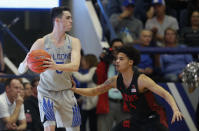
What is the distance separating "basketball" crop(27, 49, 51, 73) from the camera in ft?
19.5

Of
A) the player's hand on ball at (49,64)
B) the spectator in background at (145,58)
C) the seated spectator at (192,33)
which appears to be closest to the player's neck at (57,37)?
the player's hand on ball at (49,64)

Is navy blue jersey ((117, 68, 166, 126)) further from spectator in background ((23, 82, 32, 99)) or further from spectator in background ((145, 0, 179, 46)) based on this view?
spectator in background ((145, 0, 179, 46))

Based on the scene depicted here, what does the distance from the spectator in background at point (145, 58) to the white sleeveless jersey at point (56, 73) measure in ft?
8.51

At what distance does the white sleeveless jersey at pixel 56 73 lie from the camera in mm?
6453

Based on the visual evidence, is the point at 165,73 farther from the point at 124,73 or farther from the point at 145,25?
the point at 124,73

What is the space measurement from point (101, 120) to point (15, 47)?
3982mm

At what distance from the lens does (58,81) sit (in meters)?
6.46

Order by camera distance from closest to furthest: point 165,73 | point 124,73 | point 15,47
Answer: point 124,73 < point 165,73 < point 15,47

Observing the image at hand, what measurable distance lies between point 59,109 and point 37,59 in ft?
2.92

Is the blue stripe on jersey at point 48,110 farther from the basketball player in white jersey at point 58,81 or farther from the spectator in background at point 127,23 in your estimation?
the spectator in background at point 127,23

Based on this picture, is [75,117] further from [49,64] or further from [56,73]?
[49,64]

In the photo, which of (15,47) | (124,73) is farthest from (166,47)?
(15,47)

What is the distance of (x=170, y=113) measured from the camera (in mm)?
8320

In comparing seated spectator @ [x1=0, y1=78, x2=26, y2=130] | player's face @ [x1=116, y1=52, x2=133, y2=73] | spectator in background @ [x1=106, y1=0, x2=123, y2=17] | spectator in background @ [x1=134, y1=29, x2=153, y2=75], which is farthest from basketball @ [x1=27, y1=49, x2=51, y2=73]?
spectator in background @ [x1=106, y1=0, x2=123, y2=17]
